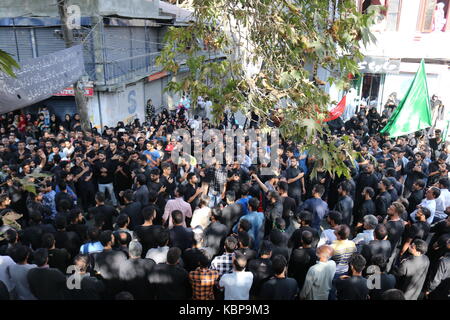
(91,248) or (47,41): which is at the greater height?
(47,41)

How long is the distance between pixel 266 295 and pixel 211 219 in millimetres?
2099

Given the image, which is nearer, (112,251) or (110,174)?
(112,251)

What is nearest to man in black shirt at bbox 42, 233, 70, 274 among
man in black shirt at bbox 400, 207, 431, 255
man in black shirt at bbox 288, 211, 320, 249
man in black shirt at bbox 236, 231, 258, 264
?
man in black shirt at bbox 236, 231, 258, 264

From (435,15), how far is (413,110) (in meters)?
10.4

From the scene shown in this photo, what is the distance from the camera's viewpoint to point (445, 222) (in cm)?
576

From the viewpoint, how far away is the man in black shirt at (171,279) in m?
4.40

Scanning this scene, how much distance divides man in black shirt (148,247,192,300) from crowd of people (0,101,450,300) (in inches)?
0.5

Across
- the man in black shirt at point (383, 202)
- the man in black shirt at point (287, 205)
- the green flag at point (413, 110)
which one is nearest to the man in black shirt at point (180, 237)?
the man in black shirt at point (287, 205)

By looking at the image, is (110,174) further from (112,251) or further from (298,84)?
(298,84)

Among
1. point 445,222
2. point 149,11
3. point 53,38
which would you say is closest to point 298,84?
point 445,222

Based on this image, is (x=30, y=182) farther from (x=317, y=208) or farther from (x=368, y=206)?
(x=368, y=206)

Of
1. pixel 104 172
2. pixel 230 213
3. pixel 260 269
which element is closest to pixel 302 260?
pixel 260 269

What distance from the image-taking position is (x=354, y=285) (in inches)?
169

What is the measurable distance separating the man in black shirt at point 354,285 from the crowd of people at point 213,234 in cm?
1
